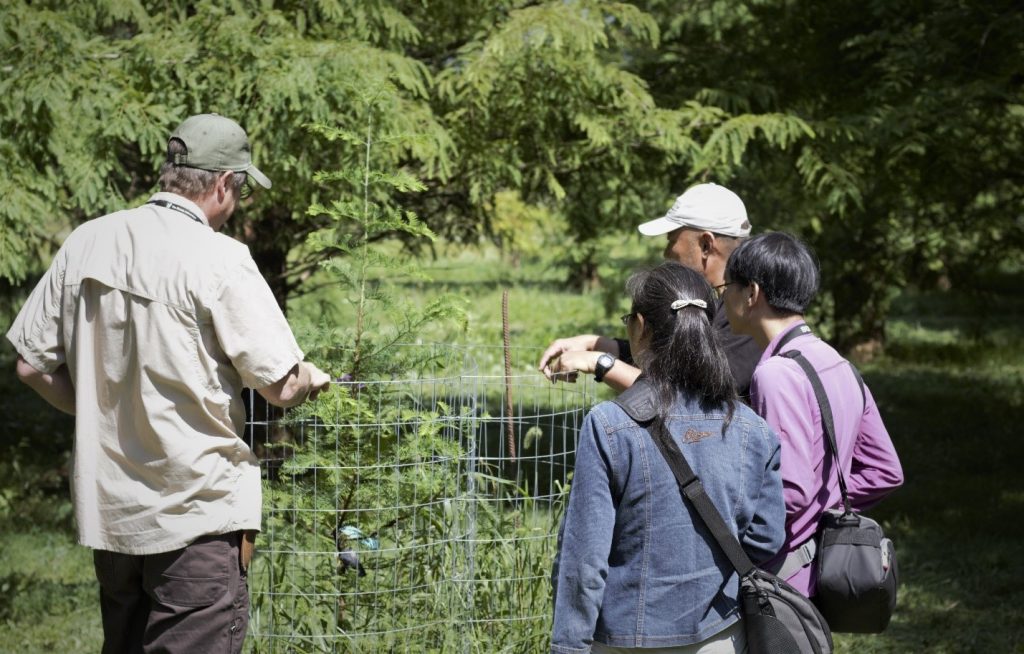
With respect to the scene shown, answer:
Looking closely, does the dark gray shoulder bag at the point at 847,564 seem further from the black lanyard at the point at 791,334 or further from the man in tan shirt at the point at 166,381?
the man in tan shirt at the point at 166,381

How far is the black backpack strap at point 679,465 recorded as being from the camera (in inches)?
89.5

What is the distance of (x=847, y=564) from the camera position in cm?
256

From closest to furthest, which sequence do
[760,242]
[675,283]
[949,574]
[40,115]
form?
1. [675,283]
2. [760,242]
3. [40,115]
4. [949,574]

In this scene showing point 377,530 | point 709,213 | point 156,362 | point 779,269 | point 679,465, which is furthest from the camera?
point 377,530

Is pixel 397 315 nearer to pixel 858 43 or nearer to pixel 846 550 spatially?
pixel 846 550

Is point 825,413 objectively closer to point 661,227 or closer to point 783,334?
point 783,334

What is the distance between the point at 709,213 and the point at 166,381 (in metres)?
1.71

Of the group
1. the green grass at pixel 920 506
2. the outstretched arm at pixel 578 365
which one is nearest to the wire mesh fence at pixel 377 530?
the outstretched arm at pixel 578 365

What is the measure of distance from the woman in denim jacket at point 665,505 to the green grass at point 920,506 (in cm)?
141

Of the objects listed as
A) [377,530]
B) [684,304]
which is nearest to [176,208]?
[684,304]

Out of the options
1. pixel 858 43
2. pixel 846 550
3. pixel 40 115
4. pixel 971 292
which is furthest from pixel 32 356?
pixel 971 292

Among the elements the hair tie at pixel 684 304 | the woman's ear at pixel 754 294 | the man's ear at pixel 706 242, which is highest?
the man's ear at pixel 706 242

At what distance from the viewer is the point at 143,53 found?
536 centimetres

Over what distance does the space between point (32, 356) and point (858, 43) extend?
20.1 ft
